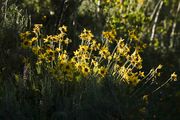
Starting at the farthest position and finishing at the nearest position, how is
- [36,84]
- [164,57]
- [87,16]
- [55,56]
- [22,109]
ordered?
[164,57]
[87,16]
[55,56]
[36,84]
[22,109]

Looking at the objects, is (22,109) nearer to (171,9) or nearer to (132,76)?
(132,76)

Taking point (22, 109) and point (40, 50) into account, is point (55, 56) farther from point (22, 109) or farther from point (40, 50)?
point (22, 109)

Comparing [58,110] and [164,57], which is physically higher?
[164,57]

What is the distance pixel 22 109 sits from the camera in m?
4.55

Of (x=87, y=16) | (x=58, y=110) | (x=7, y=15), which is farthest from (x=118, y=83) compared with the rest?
(x=87, y=16)

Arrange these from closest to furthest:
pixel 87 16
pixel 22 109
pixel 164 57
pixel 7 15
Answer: pixel 22 109 → pixel 7 15 → pixel 87 16 → pixel 164 57

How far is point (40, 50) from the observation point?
516 centimetres

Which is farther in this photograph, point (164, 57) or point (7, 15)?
point (164, 57)

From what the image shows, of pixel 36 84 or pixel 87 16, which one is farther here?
pixel 87 16

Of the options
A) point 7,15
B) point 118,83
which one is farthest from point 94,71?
point 7,15

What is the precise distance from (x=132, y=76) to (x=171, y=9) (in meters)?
7.25

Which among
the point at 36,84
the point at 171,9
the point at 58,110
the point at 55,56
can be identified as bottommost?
the point at 58,110

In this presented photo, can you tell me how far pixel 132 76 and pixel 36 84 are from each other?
1086 mm

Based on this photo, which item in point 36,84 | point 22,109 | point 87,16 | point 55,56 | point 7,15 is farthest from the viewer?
point 87,16
